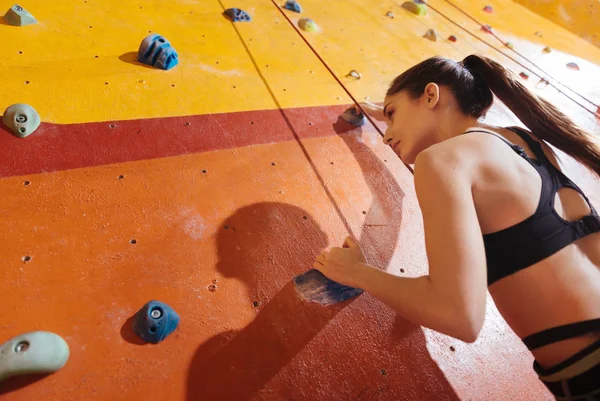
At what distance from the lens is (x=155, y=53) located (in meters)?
1.67

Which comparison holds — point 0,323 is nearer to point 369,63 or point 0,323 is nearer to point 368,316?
point 368,316

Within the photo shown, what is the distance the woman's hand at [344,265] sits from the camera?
0.97 m

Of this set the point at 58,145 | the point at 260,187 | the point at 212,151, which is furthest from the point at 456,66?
the point at 58,145

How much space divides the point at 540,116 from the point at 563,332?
0.56 metres

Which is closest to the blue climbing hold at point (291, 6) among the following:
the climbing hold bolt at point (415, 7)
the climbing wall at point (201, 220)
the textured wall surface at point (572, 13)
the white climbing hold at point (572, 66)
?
the climbing wall at point (201, 220)

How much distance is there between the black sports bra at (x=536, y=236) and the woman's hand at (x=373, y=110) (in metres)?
0.86

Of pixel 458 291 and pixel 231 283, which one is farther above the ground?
pixel 458 291

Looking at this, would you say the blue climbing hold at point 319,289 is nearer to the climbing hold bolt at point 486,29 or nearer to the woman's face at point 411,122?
the woman's face at point 411,122

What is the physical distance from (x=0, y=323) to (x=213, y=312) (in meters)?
0.50

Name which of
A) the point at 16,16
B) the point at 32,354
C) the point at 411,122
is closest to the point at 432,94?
the point at 411,122

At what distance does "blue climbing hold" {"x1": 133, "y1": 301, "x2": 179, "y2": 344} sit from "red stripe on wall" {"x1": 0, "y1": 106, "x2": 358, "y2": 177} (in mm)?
595

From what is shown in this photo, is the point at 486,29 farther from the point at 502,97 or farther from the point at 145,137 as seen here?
the point at 145,137

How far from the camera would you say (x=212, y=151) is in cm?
146

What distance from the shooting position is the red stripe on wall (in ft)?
4.07
